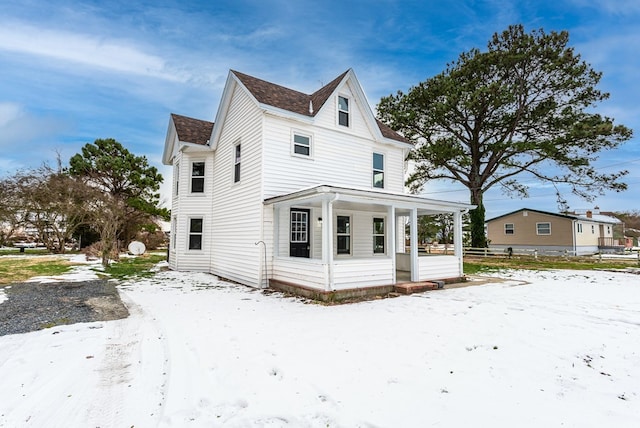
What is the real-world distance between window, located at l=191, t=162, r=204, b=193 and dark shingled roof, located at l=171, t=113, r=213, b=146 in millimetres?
1074

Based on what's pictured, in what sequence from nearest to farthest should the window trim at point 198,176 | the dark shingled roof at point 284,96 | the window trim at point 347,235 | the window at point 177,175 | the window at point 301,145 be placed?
the dark shingled roof at point 284,96, the window at point 301,145, the window trim at point 347,235, the window trim at point 198,176, the window at point 177,175

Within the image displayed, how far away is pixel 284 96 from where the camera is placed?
1159 cm

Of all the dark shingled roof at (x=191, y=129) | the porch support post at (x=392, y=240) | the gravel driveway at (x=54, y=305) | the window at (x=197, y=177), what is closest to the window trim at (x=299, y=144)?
the porch support post at (x=392, y=240)

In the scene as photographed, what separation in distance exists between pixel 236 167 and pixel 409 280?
A: 7405mm

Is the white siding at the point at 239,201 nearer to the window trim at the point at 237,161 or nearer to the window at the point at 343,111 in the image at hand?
the window trim at the point at 237,161

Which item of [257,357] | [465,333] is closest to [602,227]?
[465,333]

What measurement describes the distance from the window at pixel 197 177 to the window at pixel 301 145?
220 inches

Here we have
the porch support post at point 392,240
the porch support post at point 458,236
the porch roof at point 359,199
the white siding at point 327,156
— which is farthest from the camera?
the porch support post at point 458,236

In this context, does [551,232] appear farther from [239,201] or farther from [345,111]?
[239,201]

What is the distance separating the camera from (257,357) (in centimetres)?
406

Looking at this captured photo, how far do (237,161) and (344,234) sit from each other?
491 centimetres

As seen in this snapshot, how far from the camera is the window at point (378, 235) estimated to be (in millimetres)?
13125

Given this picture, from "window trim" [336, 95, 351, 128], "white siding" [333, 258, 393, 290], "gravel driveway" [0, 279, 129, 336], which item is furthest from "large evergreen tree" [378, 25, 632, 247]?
"gravel driveway" [0, 279, 129, 336]

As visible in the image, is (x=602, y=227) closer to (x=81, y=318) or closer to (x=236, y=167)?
(x=236, y=167)
